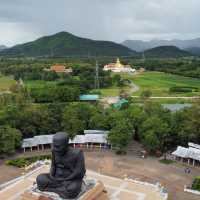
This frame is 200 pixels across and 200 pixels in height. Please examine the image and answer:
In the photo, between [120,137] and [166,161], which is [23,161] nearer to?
[120,137]

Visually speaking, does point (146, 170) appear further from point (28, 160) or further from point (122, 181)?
point (28, 160)

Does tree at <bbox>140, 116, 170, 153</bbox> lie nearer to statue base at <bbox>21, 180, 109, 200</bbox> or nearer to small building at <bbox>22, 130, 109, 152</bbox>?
small building at <bbox>22, 130, 109, 152</bbox>

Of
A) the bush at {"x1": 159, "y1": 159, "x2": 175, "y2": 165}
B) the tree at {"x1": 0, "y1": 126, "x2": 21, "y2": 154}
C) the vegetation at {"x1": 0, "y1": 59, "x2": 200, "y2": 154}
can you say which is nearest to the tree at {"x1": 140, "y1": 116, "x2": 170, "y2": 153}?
the vegetation at {"x1": 0, "y1": 59, "x2": 200, "y2": 154}

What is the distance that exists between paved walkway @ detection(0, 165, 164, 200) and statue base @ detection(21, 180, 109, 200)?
1794 mm

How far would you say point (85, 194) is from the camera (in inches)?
763

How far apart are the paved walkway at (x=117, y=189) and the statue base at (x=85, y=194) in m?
1.79

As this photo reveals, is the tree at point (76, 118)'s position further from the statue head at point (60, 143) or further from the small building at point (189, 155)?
the statue head at point (60, 143)

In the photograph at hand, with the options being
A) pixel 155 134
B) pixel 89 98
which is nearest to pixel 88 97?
pixel 89 98

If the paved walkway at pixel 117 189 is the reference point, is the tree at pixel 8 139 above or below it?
above

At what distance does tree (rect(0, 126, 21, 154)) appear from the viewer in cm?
3066

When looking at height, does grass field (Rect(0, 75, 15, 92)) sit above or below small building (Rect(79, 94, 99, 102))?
above

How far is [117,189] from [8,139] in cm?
1373

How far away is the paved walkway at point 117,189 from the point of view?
73.3ft

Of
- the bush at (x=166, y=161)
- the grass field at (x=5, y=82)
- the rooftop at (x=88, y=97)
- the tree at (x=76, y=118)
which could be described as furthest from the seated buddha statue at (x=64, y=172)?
the grass field at (x=5, y=82)
